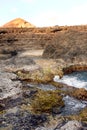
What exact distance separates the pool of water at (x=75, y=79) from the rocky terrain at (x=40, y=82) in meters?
0.88

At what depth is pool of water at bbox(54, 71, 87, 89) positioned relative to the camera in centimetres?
3253

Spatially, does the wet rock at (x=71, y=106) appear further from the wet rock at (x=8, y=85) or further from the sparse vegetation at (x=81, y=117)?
the wet rock at (x=8, y=85)

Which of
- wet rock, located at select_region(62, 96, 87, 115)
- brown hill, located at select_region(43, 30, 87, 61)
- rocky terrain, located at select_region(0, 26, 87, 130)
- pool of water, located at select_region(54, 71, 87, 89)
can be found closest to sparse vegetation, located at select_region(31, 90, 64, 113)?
rocky terrain, located at select_region(0, 26, 87, 130)

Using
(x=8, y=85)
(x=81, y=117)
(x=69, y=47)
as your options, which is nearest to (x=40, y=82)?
(x=8, y=85)

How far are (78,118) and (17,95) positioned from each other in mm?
8166

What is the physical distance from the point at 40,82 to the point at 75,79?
4395 mm

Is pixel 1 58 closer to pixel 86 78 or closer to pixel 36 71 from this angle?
pixel 36 71

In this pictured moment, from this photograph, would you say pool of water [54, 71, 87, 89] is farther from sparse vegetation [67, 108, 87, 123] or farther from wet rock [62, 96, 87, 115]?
sparse vegetation [67, 108, 87, 123]

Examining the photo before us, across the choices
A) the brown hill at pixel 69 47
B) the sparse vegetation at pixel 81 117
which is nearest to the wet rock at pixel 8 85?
the sparse vegetation at pixel 81 117

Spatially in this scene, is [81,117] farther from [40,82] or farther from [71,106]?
[40,82]

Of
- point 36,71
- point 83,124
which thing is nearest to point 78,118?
point 83,124

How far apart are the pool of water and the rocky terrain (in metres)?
0.88

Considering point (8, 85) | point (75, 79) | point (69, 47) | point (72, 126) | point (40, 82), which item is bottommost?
point (75, 79)

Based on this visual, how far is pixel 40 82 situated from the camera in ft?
111
